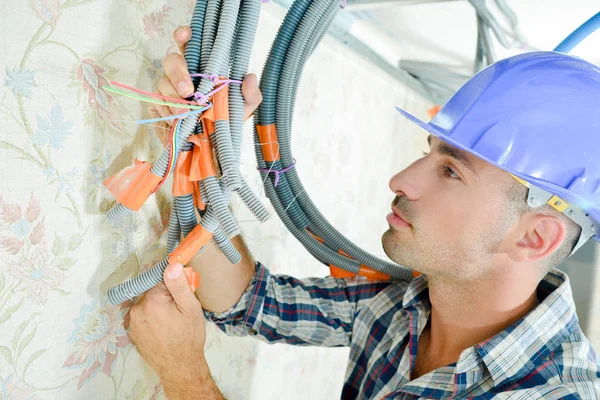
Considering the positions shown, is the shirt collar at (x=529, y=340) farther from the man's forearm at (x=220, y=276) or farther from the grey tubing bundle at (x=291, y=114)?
the man's forearm at (x=220, y=276)

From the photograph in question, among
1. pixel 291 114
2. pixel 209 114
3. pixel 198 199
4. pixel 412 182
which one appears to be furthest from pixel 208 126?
pixel 412 182

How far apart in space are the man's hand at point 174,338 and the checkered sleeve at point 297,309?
13 centimetres

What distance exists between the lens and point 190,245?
890 mm

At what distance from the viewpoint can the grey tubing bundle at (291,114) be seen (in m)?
0.98

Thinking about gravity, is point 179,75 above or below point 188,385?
above

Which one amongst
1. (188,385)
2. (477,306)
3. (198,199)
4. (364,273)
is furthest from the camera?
(364,273)

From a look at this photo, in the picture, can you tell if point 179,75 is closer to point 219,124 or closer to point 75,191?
point 219,124

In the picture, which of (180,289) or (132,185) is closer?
(132,185)

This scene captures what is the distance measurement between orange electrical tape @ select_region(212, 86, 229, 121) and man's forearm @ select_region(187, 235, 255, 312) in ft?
1.02

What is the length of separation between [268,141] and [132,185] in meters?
0.31

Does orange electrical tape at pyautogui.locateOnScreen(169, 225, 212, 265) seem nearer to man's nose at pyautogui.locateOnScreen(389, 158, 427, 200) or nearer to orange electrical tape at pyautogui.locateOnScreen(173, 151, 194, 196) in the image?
orange electrical tape at pyautogui.locateOnScreen(173, 151, 194, 196)

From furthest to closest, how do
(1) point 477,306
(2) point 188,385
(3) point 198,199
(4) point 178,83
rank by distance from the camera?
(1) point 477,306, (2) point 188,385, (3) point 198,199, (4) point 178,83

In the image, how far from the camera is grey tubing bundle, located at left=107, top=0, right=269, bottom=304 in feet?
2.66

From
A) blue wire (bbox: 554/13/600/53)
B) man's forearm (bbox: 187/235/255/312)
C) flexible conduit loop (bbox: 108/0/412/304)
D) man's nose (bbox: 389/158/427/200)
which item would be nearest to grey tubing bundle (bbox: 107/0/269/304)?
flexible conduit loop (bbox: 108/0/412/304)
